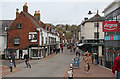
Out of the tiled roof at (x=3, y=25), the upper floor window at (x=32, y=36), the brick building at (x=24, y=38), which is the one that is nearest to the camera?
the brick building at (x=24, y=38)

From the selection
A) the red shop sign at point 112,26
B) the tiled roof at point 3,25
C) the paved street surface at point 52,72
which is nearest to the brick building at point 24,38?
the tiled roof at point 3,25

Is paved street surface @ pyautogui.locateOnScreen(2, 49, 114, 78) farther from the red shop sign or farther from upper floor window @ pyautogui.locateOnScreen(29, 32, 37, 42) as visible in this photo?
upper floor window @ pyautogui.locateOnScreen(29, 32, 37, 42)

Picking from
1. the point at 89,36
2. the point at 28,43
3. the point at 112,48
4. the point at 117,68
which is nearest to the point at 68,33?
the point at 89,36

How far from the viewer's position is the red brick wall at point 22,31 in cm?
3153

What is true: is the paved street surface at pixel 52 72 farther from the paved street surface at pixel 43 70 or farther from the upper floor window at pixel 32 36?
the upper floor window at pixel 32 36

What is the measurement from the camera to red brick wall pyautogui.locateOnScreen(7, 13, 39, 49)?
31531 millimetres

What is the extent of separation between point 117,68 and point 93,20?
33703 millimetres

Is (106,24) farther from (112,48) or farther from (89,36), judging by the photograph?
(89,36)

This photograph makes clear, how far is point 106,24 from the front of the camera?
14914 mm

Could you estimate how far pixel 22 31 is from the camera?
31859 mm

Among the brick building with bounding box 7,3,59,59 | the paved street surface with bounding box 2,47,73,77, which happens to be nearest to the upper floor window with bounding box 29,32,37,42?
the brick building with bounding box 7,3,59,59

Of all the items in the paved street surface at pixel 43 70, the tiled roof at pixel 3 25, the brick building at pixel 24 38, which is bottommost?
the paved street surface at pixel 43 70

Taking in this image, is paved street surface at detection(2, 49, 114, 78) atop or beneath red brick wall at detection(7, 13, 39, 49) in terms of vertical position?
beneath

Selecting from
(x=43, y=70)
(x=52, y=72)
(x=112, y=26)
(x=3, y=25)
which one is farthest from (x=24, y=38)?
(x=112, y=26)
